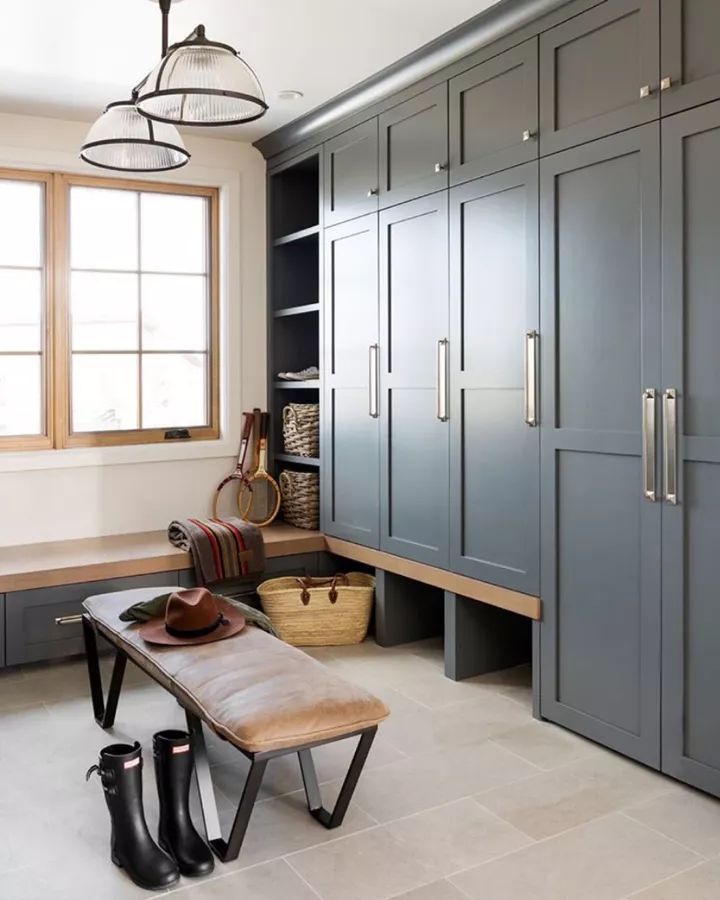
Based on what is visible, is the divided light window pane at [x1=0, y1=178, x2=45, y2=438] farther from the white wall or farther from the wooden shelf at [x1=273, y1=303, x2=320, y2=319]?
the wooden shelf at [x1=273, y1=303, x2=320, y2=319]

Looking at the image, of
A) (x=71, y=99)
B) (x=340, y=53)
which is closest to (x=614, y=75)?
(x=340, y=53)

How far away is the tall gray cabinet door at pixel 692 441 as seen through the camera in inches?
104

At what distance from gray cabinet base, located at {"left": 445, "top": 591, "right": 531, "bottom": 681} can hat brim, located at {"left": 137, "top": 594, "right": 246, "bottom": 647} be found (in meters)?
1.04

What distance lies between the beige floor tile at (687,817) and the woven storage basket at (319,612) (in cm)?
183

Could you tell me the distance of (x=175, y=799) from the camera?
238 centimetres

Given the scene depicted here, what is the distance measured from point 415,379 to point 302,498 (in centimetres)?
119

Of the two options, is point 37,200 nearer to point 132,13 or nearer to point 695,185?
point 132,13

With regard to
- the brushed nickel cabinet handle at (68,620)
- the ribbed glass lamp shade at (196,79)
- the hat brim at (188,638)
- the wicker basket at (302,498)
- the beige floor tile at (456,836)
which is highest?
the ribbed glass lamp shade at (196,79)

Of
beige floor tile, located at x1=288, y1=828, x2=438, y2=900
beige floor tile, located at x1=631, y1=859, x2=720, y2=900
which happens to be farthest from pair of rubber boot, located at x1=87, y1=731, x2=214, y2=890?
beige floor tile, located at x1=631, y1=859, x2=720, y2=900

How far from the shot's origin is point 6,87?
400 centimetres

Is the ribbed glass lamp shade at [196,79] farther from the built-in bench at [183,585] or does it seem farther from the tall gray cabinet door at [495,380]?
the built-in bench at [183,585]

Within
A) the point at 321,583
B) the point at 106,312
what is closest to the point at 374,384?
the point at 321,583

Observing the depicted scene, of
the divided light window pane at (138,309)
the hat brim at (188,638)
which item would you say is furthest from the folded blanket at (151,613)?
the divided light window pane at (138,309)

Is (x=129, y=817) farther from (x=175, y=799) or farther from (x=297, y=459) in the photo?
(x=297, y=459)
